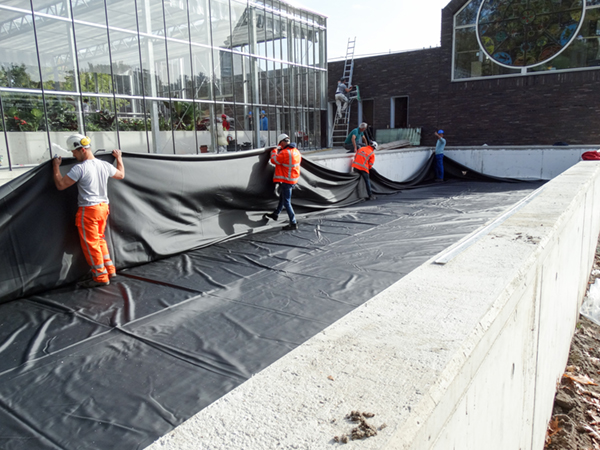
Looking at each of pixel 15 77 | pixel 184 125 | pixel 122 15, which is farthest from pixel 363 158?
pixel 15 77

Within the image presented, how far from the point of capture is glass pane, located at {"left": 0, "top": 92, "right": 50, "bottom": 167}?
952cm

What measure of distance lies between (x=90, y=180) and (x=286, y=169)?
380 cm

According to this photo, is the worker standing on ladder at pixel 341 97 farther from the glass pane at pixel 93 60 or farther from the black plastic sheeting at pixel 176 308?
the black plastic sheeting at pixel 176 308

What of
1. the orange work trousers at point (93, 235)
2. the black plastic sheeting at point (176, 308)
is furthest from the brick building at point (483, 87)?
the orange work trousers at point (93, 235)

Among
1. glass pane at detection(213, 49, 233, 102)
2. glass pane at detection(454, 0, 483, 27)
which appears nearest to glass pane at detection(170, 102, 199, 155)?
glass pane at detection(213, 49, 233, 102)

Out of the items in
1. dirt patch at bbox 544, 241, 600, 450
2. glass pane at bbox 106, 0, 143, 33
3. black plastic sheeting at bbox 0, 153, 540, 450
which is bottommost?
dirt patch at bbox 544, 241, 600, 450

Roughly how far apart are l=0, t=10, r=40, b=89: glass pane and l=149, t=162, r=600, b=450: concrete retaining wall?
10781 millimetres

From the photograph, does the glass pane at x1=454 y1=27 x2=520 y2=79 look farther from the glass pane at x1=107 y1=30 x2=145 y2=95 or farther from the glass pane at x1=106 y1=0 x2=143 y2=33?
the glass pane at x1=107 y1=30 x2=145 y2=95

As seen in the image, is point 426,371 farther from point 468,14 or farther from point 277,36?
point 468,14

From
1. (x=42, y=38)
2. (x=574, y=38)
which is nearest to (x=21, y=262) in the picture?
(x=42, y=38)

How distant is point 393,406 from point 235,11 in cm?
1555

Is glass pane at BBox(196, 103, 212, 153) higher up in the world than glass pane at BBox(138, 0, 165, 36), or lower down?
lower down

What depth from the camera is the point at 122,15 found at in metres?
11.9

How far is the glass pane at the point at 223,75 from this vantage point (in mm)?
13875
